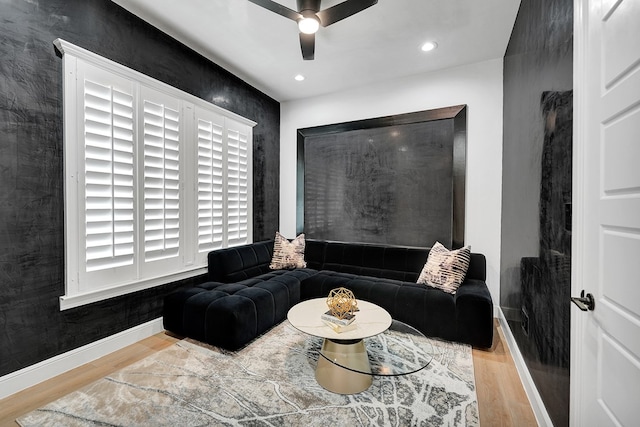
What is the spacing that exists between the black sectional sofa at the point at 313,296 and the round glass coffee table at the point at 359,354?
0.58 m

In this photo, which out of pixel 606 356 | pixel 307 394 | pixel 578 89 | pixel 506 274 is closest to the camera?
pixel 606 356

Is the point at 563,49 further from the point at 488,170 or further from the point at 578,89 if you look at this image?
the point at 488,170

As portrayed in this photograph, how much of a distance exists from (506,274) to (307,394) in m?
2.30

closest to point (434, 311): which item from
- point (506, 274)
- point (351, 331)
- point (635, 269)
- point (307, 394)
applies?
point (506, 274)

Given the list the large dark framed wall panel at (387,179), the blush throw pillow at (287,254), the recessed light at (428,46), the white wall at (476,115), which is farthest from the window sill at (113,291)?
the recessed light at (428,46)

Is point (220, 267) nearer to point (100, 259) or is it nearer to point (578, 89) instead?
point (100, 259)

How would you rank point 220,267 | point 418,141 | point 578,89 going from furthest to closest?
point 418,141 < point 220,267 < point 578,89

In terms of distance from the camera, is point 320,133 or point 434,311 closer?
point 434,311

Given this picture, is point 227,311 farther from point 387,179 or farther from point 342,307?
point 387,179

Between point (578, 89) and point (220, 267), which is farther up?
point (578, 89)

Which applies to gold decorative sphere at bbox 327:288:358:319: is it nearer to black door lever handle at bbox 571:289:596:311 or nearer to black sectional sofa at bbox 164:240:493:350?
black sectional sofa at bbox 164:240:493:350

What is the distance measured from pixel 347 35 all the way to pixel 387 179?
1.77 m

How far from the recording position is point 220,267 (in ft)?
10.2

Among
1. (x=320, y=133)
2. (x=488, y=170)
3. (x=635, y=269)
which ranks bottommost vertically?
(x=635, y=269)
